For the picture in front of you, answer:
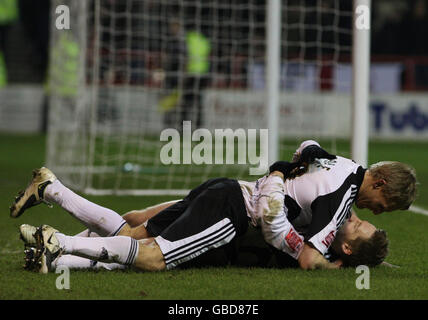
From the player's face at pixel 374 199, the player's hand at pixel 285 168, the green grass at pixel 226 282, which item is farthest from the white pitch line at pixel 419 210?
the player's hand at pixel 285 168

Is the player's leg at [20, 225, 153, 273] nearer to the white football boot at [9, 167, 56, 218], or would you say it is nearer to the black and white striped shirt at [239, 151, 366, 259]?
the white football boot at [9, 167, 56, 218]

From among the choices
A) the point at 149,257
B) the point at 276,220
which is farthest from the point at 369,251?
the point at 149,257

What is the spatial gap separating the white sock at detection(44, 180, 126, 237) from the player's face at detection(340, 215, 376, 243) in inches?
47.3

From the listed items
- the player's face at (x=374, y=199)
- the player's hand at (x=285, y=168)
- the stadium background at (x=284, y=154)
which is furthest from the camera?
the player's hand at (x=285, y=168)

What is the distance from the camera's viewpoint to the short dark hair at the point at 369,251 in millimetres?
4660

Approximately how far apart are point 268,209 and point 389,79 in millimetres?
14913

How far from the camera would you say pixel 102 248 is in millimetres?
4387

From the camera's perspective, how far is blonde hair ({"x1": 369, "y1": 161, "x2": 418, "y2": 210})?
4523mm

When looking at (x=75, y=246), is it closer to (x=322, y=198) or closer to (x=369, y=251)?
(x=322, y=198)

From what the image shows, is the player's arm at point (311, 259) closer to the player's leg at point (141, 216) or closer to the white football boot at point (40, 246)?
the player's leg at point (141, 216)

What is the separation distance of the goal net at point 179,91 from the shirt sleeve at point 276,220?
10.5 feet

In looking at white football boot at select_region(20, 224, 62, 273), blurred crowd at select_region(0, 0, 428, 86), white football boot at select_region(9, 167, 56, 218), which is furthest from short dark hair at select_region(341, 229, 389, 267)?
blurred crowd at select_region(0, 0, 428, 86)

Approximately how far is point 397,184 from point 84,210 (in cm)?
163
